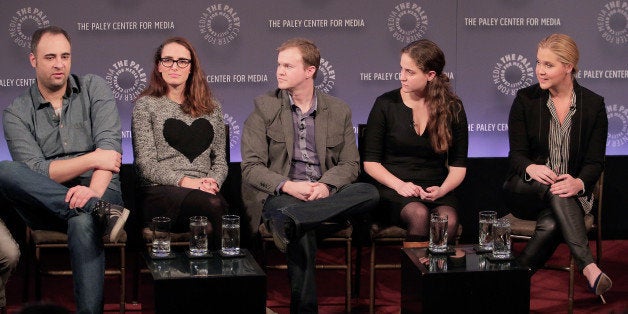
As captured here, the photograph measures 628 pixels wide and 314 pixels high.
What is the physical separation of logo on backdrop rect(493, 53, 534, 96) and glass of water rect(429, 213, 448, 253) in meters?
2.26

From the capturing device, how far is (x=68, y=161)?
456cm

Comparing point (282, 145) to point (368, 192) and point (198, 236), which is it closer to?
point (368, 192)

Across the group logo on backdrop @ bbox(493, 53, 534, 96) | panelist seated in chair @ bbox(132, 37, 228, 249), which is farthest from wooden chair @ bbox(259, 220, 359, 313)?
logo on backdrop @ bbox(493, 53, 534, 96)

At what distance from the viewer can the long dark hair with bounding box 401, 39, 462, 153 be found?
4930 millimetres

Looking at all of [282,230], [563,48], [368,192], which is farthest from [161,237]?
[563,48]

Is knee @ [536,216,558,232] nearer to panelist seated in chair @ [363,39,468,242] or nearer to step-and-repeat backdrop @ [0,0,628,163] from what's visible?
panelist seated in chair @ [363,39,468,242]

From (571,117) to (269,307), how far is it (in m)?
1.89

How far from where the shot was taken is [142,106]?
4.91m

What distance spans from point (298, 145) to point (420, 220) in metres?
0.78

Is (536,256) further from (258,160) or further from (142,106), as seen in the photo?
(142,106)

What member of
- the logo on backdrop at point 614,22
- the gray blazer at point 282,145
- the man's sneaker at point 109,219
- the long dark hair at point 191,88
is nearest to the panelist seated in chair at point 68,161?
the man's sneaker at point 109,219

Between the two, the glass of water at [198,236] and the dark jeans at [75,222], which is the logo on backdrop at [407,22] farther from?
the dark jeans at [75,222]

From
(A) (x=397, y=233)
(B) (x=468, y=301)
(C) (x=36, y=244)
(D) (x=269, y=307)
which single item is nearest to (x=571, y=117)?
(A) (x=397, y=233)

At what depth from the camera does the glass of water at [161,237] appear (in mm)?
4207
